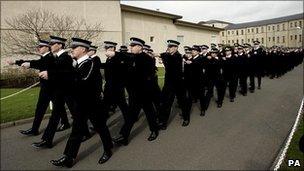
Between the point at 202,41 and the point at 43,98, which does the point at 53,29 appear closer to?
the point at 43,98

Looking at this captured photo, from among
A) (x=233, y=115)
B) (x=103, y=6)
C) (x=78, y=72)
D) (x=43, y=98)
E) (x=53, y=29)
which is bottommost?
(x=233, y=115)

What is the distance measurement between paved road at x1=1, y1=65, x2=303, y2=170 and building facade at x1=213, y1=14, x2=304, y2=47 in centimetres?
8857

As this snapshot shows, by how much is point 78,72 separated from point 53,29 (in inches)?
567

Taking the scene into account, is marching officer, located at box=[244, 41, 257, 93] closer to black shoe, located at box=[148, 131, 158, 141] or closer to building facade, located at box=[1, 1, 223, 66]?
black shoe, located at box=[148, 131, 158, 141]

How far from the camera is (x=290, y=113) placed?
870cm

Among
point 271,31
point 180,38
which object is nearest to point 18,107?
point 180,38

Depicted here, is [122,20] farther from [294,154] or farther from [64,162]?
[294,154]

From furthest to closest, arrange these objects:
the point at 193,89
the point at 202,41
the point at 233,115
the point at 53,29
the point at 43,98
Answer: the point at 202,41, the point at 53,29, the point at 193,89, the point at 233,115, the point at 43,98

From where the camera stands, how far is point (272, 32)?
100062mm

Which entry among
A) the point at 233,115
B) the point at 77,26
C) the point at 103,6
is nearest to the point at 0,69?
the point at 77,26

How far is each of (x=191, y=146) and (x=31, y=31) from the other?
1545 centimetres

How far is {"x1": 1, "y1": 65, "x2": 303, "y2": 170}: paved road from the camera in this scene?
516cm

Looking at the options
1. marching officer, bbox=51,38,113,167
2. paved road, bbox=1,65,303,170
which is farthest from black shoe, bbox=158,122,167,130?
marching officer, bbox=51,38,113,167

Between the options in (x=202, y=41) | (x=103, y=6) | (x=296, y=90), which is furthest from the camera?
(x=202, y=41)
